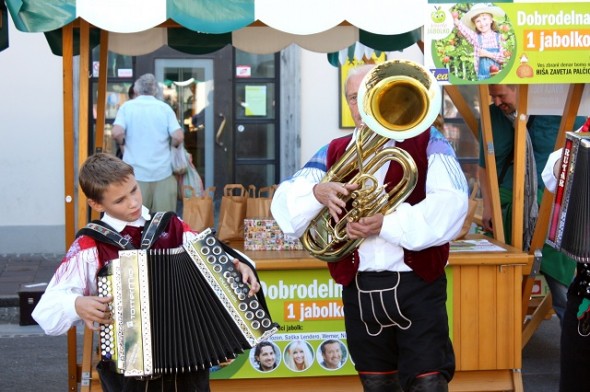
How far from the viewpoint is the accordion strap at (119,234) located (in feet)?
11.5

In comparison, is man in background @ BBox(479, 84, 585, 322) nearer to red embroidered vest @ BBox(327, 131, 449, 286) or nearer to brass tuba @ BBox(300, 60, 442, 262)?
red embroidered vest @ BBox(327, 131, 449, 286)

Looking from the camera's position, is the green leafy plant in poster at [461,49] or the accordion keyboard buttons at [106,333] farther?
the green leafy plant in poster at [461,49]

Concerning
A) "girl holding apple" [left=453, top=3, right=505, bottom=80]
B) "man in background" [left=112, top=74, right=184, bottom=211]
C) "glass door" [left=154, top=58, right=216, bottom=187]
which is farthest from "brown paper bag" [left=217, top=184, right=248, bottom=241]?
"glass door" [left=154, top=58, right=216, bottom=187]

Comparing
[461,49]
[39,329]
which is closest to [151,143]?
[39,329]

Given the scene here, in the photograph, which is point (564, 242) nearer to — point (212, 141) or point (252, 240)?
point (252, 240)

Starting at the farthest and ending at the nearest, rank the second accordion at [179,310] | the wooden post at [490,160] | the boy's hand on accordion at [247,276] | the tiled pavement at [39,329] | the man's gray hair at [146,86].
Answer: the man's gray hair at [146,86] → the tiled pavement at [39,329] → the wooden post at [490,160] → the boy's hand on accordion at [247,276] → the second accordion at [179,310]

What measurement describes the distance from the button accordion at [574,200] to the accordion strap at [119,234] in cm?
146

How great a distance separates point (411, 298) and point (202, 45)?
3.16 meters

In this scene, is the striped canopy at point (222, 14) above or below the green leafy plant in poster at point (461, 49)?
above

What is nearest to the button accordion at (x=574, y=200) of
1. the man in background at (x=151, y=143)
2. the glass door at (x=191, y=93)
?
the man in background at (x=151, y=143)

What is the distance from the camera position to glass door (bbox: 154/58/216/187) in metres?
11.1

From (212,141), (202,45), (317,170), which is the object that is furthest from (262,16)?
(212,141)

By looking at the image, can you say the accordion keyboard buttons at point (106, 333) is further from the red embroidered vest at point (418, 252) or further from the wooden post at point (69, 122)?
the wooden post at point (69, 122)

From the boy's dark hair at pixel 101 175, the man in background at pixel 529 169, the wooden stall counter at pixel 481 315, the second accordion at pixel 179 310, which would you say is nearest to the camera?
the second accordion at pixel 179 310
